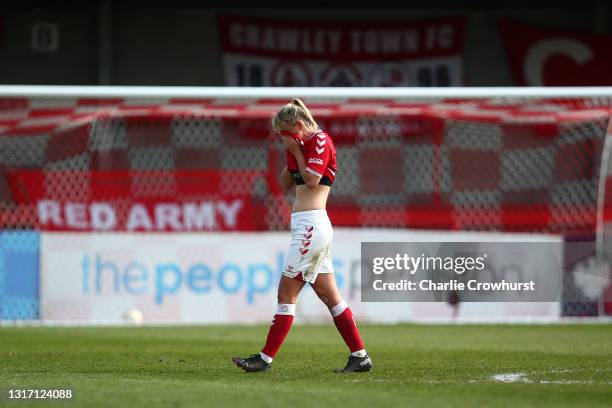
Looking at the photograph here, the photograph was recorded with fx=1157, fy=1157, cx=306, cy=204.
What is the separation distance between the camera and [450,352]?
9047 mm

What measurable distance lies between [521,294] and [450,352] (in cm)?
394

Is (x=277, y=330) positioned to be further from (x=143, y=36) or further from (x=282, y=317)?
(x=143, y=36)

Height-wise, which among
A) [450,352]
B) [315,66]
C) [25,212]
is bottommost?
[450,352]

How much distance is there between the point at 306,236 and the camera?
7.03 meters

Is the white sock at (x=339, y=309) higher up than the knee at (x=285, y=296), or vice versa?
the knee at (x=285, y=296)

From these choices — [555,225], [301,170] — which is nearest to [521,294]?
[555,225]

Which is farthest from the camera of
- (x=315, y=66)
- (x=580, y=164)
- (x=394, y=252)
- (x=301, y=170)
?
(x=315, y=66)

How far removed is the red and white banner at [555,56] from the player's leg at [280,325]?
12.4 meters

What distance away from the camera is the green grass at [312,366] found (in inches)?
232

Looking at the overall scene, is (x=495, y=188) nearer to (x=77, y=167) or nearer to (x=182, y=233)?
(x=182, y=233)

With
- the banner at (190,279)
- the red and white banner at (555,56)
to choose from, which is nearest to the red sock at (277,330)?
the banner at (190,279)

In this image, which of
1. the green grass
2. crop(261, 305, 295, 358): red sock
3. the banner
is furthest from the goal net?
crop(261, 305, 295, 358): red sock

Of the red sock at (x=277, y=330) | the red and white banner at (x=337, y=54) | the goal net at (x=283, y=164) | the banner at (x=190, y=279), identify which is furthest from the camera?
the red and white banner at (x=337, y=54)

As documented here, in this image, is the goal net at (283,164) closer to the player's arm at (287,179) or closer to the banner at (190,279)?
the banner at (190,279)
